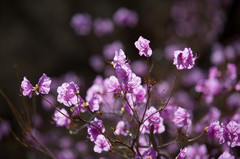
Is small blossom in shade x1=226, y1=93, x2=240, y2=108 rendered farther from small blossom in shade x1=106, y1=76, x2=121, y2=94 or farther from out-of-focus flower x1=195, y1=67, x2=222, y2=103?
small blossom in shade x1=106, y1=76, x2=121, y2=94

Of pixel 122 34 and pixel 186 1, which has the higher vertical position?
pixel 186 1

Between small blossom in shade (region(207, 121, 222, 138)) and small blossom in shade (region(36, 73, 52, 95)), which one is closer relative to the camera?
small blossom in shade (region(36, 73, 52, 95))

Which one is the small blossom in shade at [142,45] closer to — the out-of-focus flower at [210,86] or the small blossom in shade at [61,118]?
the small blossom in shade at [61,118]

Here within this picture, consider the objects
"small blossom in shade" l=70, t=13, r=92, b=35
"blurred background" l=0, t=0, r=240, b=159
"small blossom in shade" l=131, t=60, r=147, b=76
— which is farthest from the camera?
"blurred background" l=0, t=0, r=240, b=159

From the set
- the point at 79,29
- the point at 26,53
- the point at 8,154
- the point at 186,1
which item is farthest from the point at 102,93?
the point at 186,1

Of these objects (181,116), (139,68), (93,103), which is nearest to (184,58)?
(181,116)

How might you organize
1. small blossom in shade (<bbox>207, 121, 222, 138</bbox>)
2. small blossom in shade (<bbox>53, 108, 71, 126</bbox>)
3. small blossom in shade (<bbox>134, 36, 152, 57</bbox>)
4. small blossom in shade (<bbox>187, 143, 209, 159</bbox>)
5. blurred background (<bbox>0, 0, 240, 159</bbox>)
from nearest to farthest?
1. small blossom in shade (<bbox>134, 36, 152, 57</bbox>)
2. small blossom in shade (<bbox>207, 121, 222, 138</bbox>)
3. small blossom in shade (<bbox>53, 108, 71, 126</bbox>)
4. small blossom in shade (<bbox>187, 143, 209, 159</bbox>)
5. blurred background (<bbox>0, 0, 240, 159</bbox>)

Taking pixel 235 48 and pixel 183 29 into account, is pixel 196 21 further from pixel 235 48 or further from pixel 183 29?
pixel 235 48

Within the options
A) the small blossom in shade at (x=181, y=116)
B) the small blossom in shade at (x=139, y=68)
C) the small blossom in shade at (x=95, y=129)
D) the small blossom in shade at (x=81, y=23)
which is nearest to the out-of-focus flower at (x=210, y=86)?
the small blossom in shade at (x=181, y=116)

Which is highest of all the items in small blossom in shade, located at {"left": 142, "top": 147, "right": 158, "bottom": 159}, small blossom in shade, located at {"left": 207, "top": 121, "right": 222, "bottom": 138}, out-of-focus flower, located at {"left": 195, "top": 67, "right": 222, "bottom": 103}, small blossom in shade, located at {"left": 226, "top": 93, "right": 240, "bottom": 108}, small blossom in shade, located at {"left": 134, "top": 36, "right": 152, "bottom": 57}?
small blossom in shade, located at {"left": 226, "top": 93, "right": 240, "bottom": 108}

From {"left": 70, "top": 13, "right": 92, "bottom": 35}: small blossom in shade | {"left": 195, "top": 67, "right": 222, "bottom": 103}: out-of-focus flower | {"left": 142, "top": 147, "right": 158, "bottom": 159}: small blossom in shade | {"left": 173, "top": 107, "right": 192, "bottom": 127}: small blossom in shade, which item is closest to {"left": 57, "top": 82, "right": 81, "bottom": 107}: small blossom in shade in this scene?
{"left": 142, "top": 147, "right": 158, "bottom": 159}: small blossom in shade

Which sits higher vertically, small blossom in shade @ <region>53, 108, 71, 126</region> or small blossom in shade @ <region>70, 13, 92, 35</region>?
small blossom in shade @ <region>70, 13, 92, 35</region>
